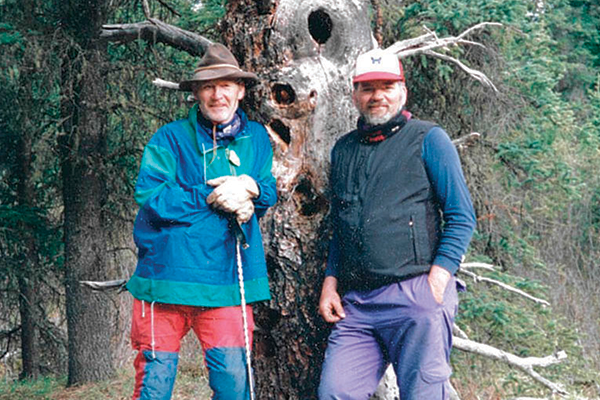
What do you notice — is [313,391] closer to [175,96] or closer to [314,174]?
[314,174]

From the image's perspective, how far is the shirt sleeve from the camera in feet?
12.0

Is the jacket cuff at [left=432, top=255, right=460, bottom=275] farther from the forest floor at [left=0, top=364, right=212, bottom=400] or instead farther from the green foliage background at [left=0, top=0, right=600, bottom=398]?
the forest floor at [left=0, top=364, right=212, bottom=400]

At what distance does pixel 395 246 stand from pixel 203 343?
3.76 feet

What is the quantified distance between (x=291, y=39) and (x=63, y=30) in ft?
15.7

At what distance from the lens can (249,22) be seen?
15.1 feet

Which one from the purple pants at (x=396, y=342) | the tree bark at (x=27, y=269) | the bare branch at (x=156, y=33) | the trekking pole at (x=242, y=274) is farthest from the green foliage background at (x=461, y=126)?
the trekking pole at (x=242, y=274)

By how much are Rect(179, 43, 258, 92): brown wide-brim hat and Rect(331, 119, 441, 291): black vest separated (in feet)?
2.60

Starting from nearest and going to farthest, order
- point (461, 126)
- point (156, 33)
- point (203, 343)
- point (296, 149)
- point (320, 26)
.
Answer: point (203, 343) < point (296, 149) < point (320, 26) < point (156, 33) < point (461, 126)

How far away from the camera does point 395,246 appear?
369 cm

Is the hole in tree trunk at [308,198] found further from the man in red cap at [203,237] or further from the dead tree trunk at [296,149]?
the man in red cap at [203,237]

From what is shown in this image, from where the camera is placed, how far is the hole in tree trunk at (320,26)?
4641mm

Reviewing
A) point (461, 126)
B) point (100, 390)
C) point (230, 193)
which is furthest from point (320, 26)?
point (100, 390)

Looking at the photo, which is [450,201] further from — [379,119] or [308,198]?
[308,198]

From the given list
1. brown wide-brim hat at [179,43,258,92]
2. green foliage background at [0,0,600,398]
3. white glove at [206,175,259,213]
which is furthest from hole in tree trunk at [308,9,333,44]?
green foliage background at [0,0,600,398]
